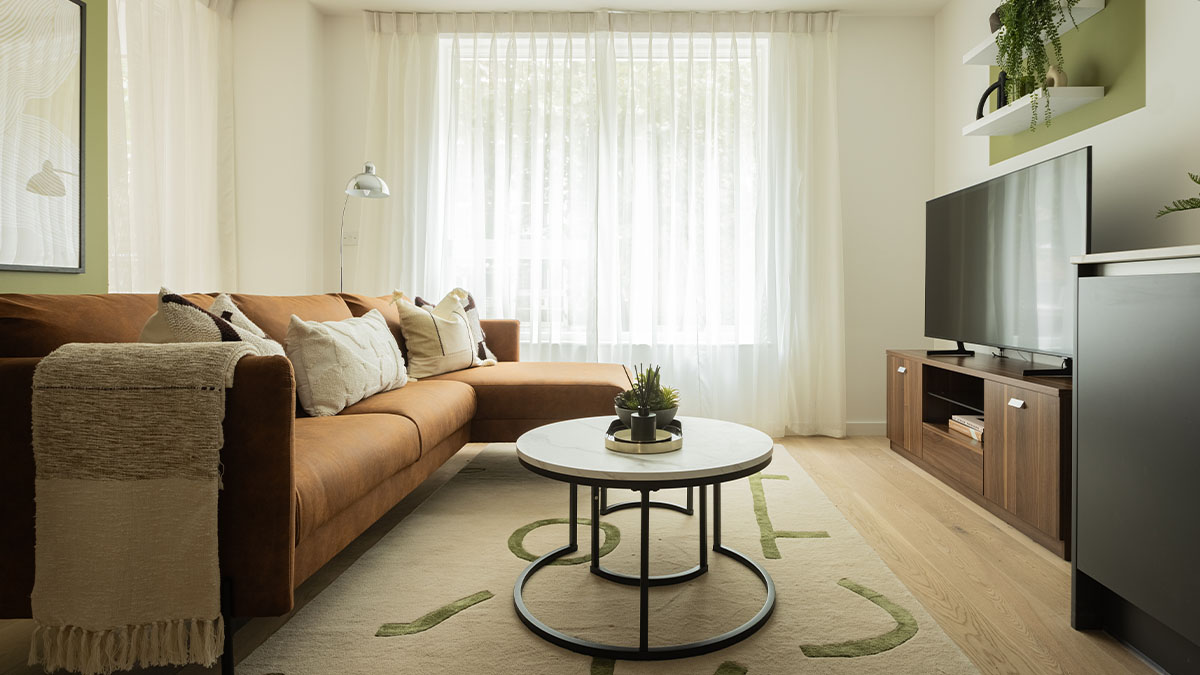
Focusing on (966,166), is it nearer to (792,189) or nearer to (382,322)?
(792,189)

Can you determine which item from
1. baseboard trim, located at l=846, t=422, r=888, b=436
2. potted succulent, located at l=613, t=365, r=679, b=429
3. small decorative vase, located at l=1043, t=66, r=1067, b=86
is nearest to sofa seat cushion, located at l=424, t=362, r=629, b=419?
potted succulent, located at l=613, t=365, r=679, b=429

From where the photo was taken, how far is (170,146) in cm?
379

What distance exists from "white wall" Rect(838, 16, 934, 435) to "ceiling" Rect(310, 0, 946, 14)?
0.46 feet

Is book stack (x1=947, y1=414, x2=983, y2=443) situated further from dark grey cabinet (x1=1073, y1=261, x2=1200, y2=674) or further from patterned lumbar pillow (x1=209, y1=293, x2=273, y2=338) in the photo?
patterned lumbar pillow (x1=209, y1=293, x2=273, y2=338)

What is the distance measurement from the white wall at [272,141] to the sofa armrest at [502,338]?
1.32 metres

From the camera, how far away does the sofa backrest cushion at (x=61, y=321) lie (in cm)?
169

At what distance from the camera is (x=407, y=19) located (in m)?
4.60

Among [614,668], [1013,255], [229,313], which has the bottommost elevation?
[614,668]

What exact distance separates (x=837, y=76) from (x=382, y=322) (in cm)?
331

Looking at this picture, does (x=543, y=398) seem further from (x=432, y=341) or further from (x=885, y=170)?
(x=885, y=170)

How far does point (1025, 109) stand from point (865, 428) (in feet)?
7.24

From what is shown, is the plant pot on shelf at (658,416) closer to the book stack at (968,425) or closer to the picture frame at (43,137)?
the book stack at (968,425)

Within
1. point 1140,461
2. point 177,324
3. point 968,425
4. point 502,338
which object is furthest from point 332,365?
point 968,425

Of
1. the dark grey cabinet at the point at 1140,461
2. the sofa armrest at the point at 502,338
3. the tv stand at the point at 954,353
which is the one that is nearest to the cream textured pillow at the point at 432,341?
the sofa armrest at the point at 502,338
